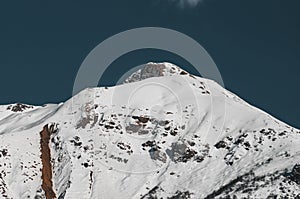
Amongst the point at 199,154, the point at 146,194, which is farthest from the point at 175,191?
the point at 199,154

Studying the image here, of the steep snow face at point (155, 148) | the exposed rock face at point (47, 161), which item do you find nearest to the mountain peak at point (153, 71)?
the steep snow face at point (155, 148)

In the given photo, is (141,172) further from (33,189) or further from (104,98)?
(104,98)

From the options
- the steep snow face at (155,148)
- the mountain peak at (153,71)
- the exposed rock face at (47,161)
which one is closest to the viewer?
the steep snow face at (155,148)

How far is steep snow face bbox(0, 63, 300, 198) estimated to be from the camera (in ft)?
231

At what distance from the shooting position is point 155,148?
80.8 meters

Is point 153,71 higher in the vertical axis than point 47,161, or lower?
higher

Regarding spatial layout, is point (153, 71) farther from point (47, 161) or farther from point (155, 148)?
point (47, 161)

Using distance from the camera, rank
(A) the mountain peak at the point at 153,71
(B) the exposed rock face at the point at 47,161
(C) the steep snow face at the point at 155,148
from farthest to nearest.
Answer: (A) the mountain peak at the point at 153,71 < (B) the exposed rock face at the point at 47,161 < (C) the steep snow face at the point at 155,148

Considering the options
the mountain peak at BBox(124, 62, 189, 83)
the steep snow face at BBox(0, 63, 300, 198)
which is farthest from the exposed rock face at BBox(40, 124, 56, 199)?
the mountain peak at BBox(124, 62, 189, 83)

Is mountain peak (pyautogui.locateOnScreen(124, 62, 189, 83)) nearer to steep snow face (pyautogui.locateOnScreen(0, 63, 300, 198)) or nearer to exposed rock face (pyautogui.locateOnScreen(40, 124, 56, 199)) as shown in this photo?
steep snow face (pyautogui.locateOnScreen(0, 63, 300, 198))

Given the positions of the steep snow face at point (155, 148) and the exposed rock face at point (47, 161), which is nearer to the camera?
the steep snow face at point (155, 148)

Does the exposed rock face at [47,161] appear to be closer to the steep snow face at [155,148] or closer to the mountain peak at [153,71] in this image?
the steep snow face at [155,148]

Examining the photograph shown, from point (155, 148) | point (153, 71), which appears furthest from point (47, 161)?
point (153, 71)

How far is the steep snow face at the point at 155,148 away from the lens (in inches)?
2773
